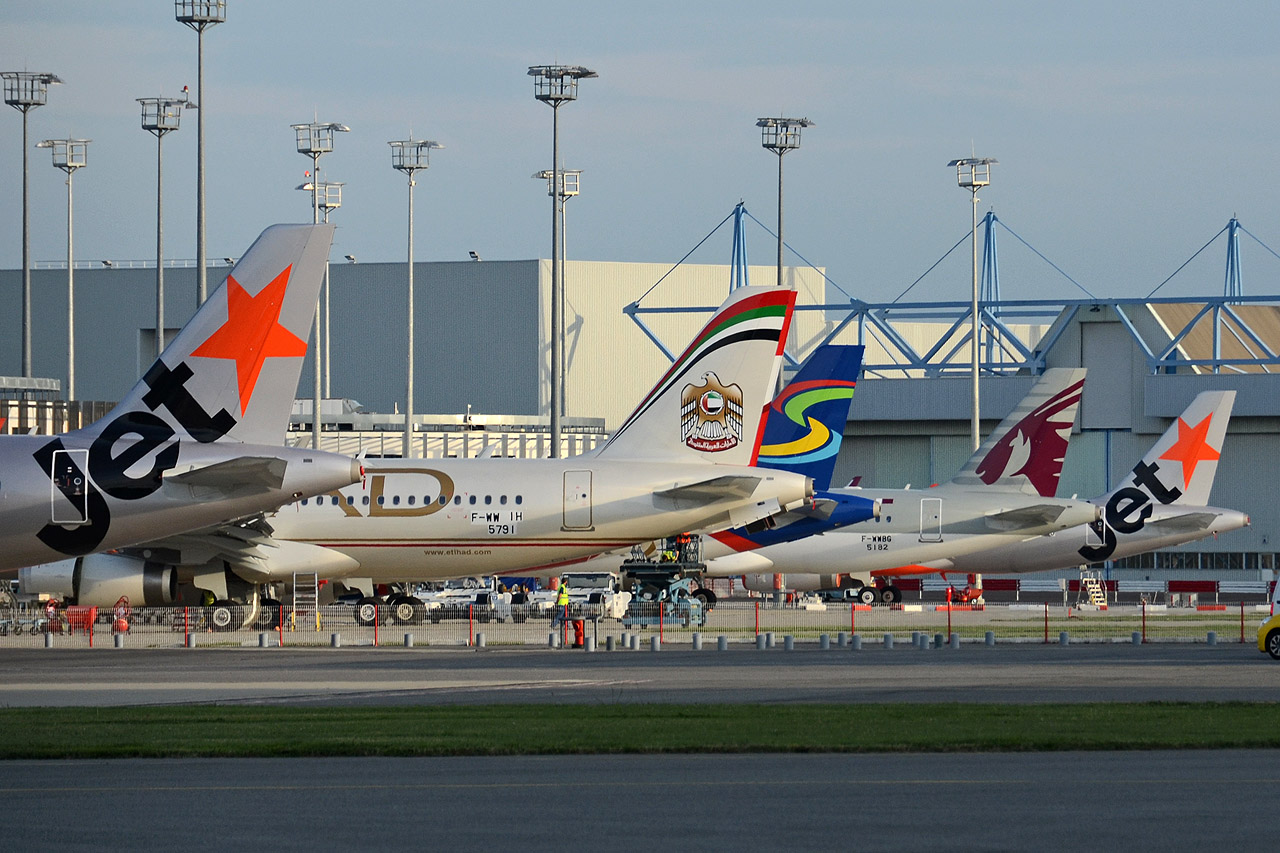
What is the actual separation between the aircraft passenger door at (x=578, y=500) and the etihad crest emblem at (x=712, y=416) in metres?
2.76

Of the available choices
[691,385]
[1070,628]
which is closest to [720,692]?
[691,385]

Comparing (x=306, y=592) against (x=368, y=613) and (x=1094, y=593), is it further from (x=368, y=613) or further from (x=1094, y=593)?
(x=1094, y=593)

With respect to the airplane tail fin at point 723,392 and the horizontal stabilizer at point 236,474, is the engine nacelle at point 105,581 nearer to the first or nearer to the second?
the horizontal stabilizer at point 236,474

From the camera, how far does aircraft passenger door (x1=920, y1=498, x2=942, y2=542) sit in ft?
185

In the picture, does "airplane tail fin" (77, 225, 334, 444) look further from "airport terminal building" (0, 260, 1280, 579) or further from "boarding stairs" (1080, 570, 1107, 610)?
"airport terminal building" (0, 260, 1280, 579)

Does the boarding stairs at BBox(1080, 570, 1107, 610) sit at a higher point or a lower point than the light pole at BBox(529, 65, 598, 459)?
lower

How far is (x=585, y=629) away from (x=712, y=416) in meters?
6.74

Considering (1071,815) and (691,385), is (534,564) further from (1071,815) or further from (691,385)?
(1071,815)

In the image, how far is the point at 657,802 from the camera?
14.6 metres

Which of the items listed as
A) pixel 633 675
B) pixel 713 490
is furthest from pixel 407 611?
pixel 633 675

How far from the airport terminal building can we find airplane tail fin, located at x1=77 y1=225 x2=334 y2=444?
5850cm

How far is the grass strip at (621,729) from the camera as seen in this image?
735 inches

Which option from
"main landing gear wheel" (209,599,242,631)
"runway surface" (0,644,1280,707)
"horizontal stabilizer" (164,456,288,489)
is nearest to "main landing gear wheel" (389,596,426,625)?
"main landing gear wheel" (209,599,242,631)

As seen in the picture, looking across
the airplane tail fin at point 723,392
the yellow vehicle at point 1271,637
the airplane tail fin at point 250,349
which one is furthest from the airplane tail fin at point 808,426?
the airplane tail fin at point 250,349
